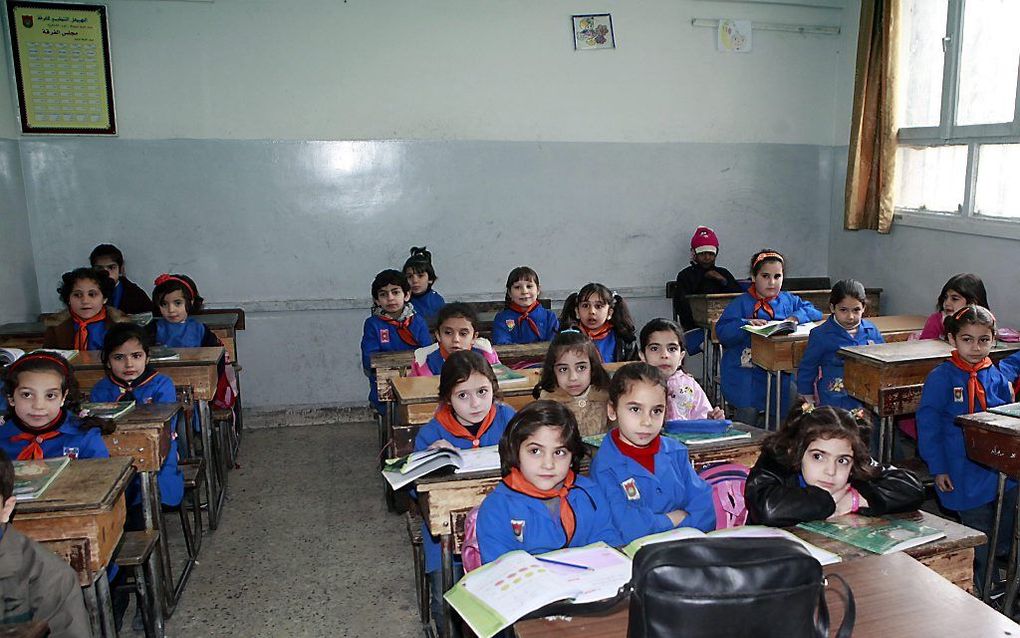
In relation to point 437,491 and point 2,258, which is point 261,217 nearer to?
point 2,258

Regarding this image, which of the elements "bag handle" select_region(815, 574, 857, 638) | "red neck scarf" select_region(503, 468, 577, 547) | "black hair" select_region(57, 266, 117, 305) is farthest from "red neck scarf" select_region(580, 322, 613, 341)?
"bag handle" select_region(815, 574, 857, 638)

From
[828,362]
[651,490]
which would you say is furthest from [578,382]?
[828,362]

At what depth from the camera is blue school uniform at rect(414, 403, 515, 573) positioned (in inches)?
101

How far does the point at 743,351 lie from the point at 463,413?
7.75 ft

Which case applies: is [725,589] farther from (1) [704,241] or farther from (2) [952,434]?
(1) [704,241]

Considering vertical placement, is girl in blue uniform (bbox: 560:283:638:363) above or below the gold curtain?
below

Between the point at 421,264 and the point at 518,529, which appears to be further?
the point at 421,264

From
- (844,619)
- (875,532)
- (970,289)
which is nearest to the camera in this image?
(844,619)

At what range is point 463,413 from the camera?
8.89ft

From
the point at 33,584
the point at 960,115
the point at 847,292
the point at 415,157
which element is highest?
the point at 960,115

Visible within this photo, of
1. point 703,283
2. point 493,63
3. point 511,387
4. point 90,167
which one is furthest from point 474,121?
point 511,387

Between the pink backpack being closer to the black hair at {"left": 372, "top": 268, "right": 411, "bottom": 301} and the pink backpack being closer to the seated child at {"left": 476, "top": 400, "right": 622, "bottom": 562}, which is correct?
the seated child at {"left": 476, "top": 400, "right": 622, "bottom": 562}

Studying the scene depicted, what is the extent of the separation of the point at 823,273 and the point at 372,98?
11.8 feet

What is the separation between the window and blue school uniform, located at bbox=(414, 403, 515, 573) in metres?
3.22
